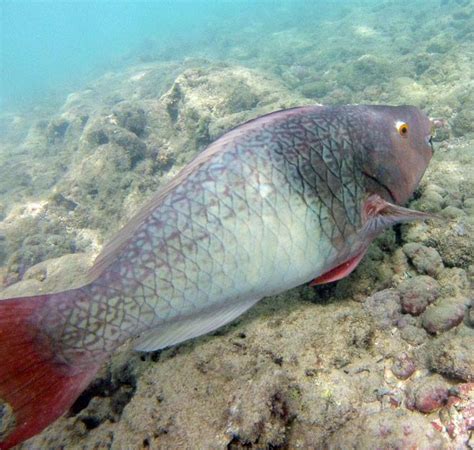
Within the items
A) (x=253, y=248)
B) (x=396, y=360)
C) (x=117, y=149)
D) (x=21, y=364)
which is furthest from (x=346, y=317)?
(x=117, y=149)

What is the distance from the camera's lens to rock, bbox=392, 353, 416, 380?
231cm

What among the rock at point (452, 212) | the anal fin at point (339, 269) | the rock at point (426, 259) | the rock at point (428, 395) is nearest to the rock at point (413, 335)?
the rock at point (428, 395)

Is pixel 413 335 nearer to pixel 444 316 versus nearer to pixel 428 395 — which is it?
pixel 444 316

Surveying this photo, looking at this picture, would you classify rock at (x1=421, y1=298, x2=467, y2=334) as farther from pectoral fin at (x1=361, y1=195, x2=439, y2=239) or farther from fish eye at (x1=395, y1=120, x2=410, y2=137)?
fish eye at (x1=395, y1=120, x2=410, y2=137)

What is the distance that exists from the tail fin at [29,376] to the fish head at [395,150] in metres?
2.11

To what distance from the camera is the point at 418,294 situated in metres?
2.62

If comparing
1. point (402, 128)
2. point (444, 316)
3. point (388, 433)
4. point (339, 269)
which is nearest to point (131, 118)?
point (402, 128)

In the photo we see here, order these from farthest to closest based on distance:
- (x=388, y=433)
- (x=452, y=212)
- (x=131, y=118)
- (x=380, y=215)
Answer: (x=131, y=118) → (x=452, y=212) → (x=380, y=215) → (x=388, y=433)

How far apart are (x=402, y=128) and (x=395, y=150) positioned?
0.66 ft

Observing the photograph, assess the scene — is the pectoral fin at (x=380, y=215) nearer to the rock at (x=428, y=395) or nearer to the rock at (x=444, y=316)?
the rock at (x=444, y=316)

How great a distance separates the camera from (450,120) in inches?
238

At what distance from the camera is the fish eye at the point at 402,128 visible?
8.38 feet

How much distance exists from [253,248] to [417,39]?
1742 centimetres

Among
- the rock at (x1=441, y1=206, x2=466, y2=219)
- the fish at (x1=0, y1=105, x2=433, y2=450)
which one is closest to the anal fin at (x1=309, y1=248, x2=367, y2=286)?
the fish at (x1=0, y1=105, x2=433, y2=450)
